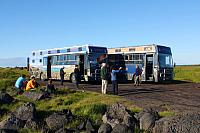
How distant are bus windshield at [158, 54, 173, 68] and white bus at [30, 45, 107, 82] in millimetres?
5025

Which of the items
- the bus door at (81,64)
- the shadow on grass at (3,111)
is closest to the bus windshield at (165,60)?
the bus door at (81,64)

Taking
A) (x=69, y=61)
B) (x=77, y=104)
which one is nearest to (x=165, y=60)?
(x=69, y=61)

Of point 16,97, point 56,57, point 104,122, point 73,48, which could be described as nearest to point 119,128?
point 104,122

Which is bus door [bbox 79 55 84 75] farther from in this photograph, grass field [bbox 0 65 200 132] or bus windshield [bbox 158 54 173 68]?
grass field [bbox 0 65 200 132]

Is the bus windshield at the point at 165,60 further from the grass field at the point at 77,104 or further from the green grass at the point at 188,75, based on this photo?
the grass field at the point at 77,104

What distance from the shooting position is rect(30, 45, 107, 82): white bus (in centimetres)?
3095

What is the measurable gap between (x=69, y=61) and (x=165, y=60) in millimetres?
8824

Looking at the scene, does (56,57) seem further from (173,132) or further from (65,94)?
(173,132)

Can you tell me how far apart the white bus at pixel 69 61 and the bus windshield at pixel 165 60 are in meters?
5.03

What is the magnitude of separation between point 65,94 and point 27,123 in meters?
6.96

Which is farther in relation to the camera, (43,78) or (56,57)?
(43,78)

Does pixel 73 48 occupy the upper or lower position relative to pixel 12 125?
upper

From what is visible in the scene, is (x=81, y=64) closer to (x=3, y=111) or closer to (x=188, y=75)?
(x=3, y=111)

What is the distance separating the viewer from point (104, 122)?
48.2 ft
